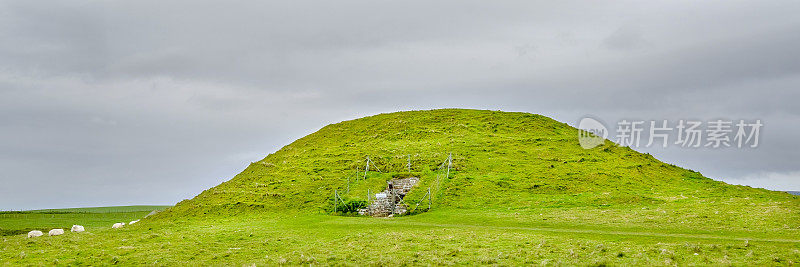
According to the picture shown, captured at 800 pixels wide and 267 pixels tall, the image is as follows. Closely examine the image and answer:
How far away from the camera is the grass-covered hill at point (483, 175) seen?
1976 inches

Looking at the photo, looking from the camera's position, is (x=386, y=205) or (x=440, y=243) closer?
(x=440, y=243)

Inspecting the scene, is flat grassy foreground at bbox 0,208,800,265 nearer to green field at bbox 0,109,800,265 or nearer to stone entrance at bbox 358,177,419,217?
green field at bbox 0,109,800,265

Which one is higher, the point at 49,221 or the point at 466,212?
the point at 466,212

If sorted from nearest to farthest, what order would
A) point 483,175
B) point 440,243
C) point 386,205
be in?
point 440,243 → point 386,205 → point 483,175

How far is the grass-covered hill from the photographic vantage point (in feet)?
165

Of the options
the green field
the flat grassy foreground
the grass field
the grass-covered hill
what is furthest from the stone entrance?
the grass field

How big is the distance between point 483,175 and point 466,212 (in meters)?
12.3

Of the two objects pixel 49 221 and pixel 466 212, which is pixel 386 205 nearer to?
pixel 466 212

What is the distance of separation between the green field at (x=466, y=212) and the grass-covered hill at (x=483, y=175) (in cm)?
24

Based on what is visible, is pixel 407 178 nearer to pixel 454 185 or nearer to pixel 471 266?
pixel 454 185

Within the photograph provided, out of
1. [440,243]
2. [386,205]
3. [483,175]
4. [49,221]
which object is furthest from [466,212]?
[49,221]

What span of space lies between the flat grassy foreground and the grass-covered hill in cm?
736

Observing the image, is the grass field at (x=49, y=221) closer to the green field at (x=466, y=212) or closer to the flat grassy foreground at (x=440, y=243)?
the green field at (x=466, y=212)

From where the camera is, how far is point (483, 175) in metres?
58.3
